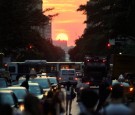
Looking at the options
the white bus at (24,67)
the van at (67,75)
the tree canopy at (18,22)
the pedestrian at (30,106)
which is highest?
the tree canopy at (18,22)

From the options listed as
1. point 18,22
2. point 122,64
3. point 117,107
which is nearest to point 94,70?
point 122,64

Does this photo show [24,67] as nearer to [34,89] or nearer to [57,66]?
[57,66]

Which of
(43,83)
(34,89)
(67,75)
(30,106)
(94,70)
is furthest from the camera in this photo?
(67,75)

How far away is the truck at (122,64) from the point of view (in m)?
55.4

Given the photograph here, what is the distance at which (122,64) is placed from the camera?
55719 millimetres

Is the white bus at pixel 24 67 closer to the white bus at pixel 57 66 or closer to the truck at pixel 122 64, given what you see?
the white bus at pixel 57 66

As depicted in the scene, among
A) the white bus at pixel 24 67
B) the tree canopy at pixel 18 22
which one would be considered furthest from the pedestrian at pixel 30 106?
the white bus at pixel 24 67

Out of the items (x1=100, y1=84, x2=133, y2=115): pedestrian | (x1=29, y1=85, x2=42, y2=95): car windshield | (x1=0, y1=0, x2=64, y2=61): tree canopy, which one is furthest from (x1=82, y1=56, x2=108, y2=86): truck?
(x1=100, y1=84, x2=133, y2=115): pedestrian

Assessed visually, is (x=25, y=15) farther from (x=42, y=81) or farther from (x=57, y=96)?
(x=57, y=96)

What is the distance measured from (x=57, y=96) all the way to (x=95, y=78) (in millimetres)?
48820

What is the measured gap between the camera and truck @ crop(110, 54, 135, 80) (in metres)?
55.4

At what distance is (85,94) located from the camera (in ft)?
37.2

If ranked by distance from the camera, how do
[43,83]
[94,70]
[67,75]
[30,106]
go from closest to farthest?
1. [30,106]
2. [43,83]
3. [94,70]
4. [67,75]

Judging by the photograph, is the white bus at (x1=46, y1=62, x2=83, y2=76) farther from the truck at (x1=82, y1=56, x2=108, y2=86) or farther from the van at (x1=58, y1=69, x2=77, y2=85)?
the truck at (x1=82, y1=56, x2=108, y2=86)
